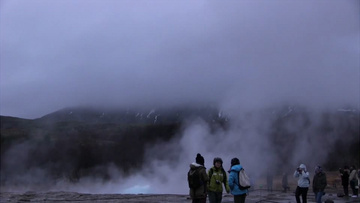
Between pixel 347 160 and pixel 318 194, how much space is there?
45116 millimetres

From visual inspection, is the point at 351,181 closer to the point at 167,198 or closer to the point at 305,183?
the point at 305,183

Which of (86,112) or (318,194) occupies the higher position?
(86,112)

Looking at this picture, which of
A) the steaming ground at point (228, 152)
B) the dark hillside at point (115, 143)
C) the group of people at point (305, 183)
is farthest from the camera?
the dark hillside at point (115, 143)

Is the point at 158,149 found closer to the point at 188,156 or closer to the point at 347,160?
the point at 188,156

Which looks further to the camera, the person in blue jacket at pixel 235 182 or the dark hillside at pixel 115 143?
the dark hillside at pixel 115 143

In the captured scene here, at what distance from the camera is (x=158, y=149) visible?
2304 inches

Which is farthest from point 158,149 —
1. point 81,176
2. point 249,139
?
point 249,139

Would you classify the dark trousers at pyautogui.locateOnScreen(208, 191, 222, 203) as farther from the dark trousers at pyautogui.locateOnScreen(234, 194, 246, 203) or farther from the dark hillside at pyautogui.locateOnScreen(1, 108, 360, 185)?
the dark hillside at pyautogui.locateOnScreen(1, 108, 360, 185)

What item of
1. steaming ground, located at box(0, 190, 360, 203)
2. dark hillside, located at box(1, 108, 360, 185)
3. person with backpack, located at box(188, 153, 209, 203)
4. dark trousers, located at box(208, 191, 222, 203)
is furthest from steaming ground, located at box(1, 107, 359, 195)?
person with backpack, located at box(188, 153, 209, 203)

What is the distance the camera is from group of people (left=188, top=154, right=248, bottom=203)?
10.2 metres

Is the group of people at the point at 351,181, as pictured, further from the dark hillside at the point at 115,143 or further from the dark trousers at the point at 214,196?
the dark hillside at the point at 115,143

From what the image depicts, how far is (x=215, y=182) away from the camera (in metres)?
11.0

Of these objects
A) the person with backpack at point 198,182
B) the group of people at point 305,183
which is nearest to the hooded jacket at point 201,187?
the person with backpack at point 198,182

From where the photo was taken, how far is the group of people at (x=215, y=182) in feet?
33.6
